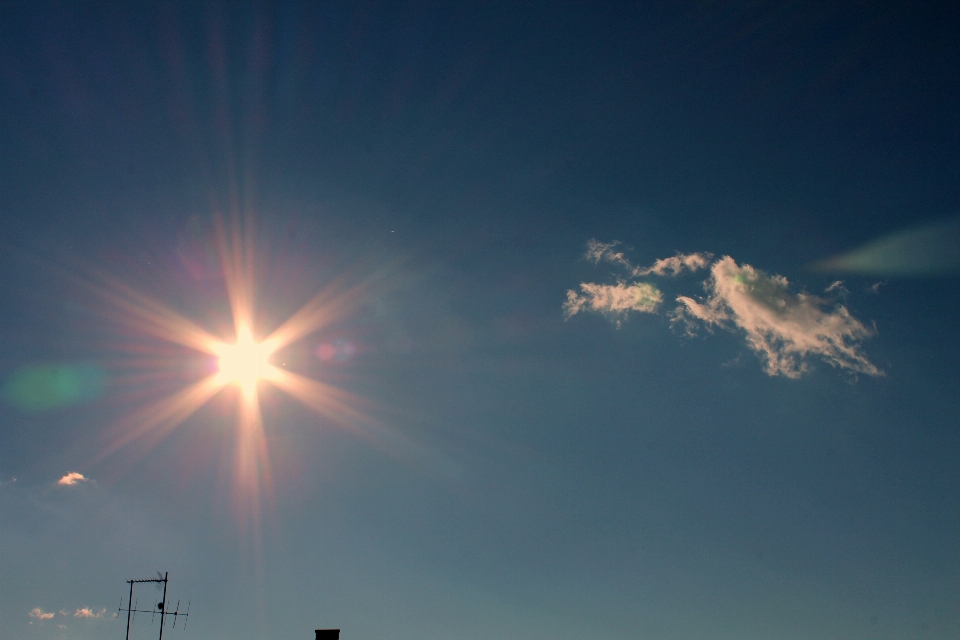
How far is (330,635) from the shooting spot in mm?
44031

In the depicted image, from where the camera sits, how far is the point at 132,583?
5538 centimetres

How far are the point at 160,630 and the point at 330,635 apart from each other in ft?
58.0

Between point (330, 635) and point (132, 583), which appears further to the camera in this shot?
point (132, 583)

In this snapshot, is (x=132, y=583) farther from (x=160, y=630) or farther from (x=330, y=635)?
(x=330, y=635)

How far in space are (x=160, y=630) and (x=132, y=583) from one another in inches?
156

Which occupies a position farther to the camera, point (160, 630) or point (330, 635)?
point (160, 630)

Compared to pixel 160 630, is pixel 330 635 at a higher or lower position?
lower

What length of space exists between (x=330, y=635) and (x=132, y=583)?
19916mm

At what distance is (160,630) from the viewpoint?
54281mm

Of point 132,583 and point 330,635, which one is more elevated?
point 132,583

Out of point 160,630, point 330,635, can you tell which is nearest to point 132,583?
point 160,630
